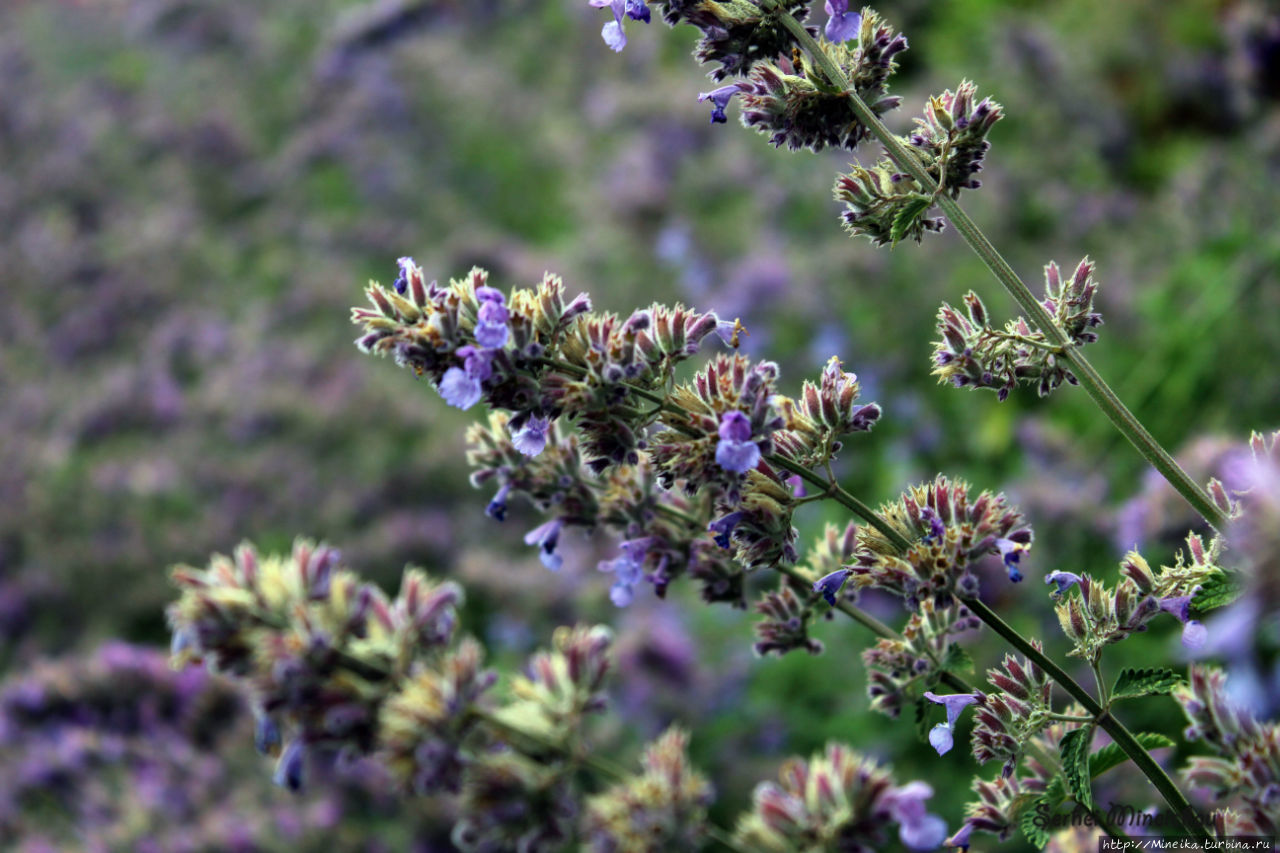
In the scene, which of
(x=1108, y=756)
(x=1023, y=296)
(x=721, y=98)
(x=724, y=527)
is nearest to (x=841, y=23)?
(x=721, y=98)

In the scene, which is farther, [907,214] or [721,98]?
[721,98]

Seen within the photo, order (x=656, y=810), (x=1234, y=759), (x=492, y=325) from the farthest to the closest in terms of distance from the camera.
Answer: (x=656, y=810), (x=492, y=325), (x=1234, y=759)

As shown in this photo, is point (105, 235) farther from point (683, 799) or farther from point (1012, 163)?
point (683, 799)

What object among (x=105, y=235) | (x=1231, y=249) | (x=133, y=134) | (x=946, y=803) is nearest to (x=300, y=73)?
(x=133, y=134)

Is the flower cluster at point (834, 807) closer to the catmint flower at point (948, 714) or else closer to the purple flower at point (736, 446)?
the catmint flower at point (948, 714)

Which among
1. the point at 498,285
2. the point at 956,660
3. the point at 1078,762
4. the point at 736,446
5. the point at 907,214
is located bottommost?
the point at 1078,762

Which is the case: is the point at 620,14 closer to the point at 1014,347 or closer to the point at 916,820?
the point at 1014,347

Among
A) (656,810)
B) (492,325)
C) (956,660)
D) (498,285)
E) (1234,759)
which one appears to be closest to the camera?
(1234,759)
